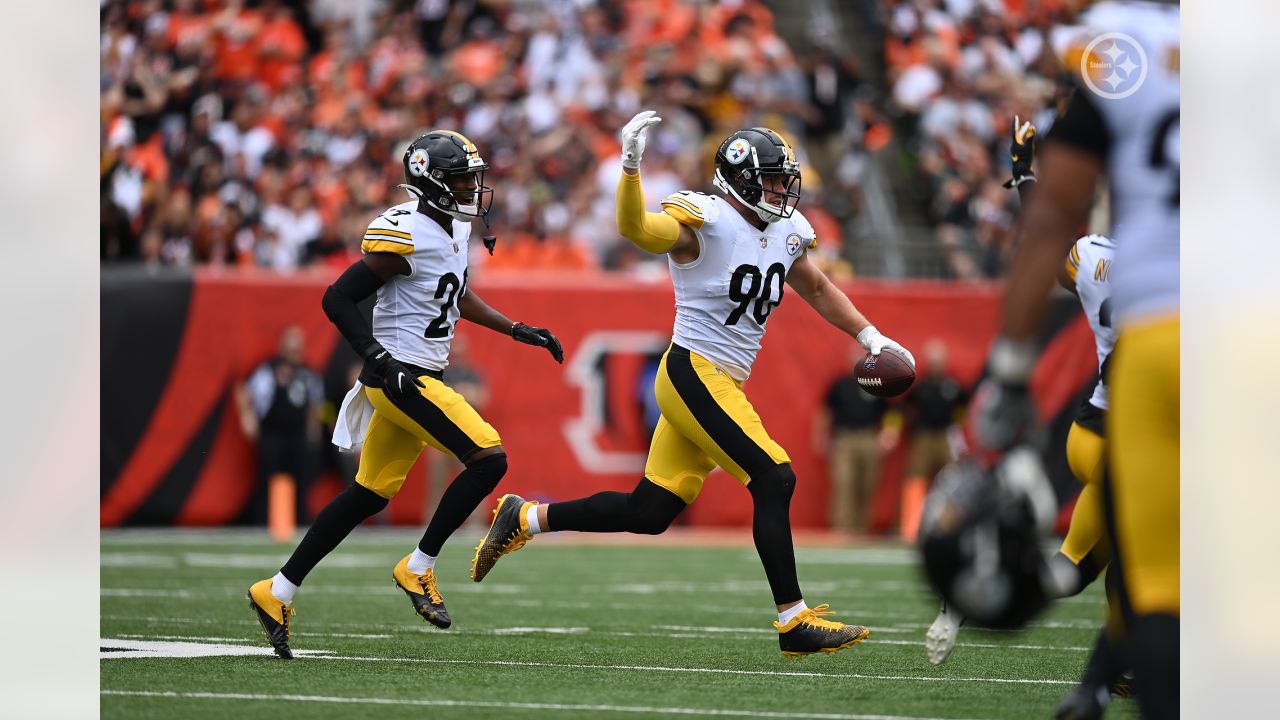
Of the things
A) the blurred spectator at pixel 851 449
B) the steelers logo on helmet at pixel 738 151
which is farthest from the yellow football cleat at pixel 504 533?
the blurred spectator at pixel 851 449

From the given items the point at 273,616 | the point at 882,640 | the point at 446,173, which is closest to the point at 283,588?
the point at 273,616

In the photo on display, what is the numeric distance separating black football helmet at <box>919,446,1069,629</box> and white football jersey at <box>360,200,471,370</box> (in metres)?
3.16

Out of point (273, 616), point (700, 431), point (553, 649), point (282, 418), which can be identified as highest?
point (700, 431)

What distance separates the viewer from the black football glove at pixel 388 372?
6000mm

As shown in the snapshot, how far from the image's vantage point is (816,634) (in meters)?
5.78

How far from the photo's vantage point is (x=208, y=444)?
1306 centimetres

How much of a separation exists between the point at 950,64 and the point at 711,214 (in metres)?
11.7

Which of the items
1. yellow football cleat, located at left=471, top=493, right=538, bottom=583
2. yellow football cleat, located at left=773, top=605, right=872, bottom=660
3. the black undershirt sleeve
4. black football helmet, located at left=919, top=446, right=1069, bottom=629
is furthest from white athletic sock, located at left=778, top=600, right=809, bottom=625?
the black undershirt sleeve

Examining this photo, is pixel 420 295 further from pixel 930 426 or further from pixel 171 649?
pixel 930 426

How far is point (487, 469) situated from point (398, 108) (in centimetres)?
941

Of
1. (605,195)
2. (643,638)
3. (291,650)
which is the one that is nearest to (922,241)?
(605,195)

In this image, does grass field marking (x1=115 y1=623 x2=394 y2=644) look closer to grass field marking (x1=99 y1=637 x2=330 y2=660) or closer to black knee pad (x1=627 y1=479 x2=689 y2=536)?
grass field marking (x1=99 y1=637 x2=330 y2=660)
